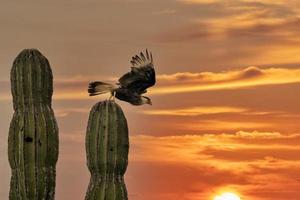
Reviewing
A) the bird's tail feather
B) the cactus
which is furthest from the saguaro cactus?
the bird's tail feather

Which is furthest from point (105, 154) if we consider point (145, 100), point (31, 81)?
point (145, 100)

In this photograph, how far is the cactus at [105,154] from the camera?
21172 mm

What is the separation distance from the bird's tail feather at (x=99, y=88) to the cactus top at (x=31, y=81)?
1.11 m

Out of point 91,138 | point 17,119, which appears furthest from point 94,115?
point 17,119

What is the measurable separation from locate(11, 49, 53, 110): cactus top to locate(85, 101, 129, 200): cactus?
1.38 meters

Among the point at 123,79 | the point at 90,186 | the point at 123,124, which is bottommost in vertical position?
the point at 90,186

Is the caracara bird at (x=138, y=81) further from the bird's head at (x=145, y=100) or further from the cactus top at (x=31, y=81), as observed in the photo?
the cactus top at (x=31, y=81)

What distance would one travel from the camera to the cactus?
21.2 meters

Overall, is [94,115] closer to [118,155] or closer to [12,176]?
[118,155]

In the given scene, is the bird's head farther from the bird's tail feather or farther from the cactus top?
the cactus top

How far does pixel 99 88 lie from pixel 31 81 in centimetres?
198

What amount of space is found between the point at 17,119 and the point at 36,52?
193 cm

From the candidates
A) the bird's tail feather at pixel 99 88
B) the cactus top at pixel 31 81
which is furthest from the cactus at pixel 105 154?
the cactus top at pixel 31 81

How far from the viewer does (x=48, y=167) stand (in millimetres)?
21328
